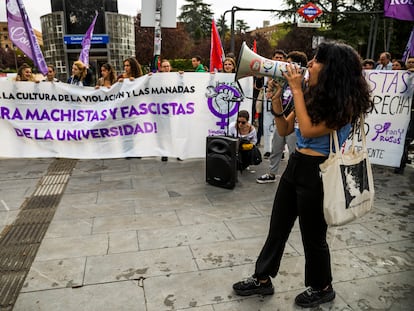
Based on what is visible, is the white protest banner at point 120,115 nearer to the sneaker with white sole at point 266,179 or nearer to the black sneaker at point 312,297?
the sneaker with white sole at point 266,179

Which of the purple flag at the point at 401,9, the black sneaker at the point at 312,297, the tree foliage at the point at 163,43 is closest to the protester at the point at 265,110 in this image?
the purple flag at the point at 401,9

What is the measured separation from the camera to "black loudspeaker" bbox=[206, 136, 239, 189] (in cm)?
479

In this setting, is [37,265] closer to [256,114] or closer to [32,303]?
[32,303]

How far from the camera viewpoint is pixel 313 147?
219cm

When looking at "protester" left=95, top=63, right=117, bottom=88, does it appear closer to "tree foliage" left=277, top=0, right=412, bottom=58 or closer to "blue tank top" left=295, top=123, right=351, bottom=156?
"blue tank top" left=295, top=123, right=351, bottom=156

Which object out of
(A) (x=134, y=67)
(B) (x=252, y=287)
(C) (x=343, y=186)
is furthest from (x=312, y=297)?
(A) (x=134, y=67)

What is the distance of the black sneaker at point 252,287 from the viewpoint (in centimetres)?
261

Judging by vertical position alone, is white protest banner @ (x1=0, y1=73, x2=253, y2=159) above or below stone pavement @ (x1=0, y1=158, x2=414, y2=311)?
above

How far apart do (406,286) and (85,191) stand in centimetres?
375

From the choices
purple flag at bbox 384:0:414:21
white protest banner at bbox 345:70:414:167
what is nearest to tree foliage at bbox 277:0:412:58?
purple flag at bbox 384:0:414:21

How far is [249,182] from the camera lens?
205 inches

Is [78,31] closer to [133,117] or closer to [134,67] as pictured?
[134,67]

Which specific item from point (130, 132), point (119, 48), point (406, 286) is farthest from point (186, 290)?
point (119, 48)

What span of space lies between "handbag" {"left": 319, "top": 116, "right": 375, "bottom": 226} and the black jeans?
10 cm
